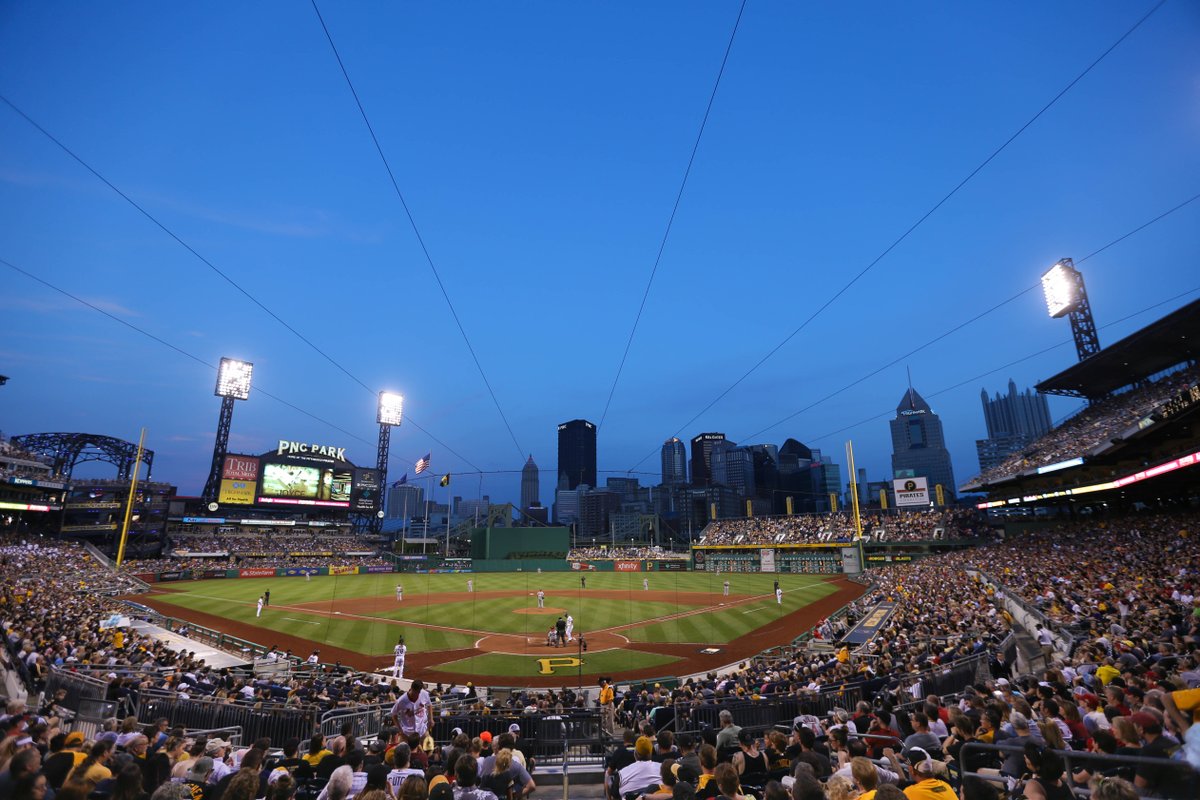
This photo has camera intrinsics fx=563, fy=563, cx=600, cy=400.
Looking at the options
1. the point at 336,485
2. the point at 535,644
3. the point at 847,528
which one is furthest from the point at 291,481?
the point at 847,528

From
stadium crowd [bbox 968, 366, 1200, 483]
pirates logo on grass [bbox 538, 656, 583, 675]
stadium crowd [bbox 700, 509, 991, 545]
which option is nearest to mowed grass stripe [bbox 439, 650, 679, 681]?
pirates logo on grass [bbox 538, 656, 583, 675]

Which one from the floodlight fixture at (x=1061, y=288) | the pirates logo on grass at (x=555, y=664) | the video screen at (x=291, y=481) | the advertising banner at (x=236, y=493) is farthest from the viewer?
the video screen at (x=291, y=481)

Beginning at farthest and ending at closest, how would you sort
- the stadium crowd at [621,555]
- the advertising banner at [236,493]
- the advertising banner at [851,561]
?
the advertising banner at [236,493] → the stadium crowd at [621,555] → the advertising banner at [851,561]

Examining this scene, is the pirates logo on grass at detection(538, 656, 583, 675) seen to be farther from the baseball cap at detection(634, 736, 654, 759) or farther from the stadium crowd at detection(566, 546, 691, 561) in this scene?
the stadium crowd at detection(566, 546, 691, 561)

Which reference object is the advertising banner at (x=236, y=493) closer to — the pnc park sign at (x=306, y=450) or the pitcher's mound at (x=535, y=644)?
the pnc park sign at (x=306, y=450)

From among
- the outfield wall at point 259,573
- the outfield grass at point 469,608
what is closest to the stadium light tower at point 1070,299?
the outfield grass at point 469,608

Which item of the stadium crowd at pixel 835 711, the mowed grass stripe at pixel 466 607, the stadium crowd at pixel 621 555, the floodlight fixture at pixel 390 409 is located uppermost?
the floodlight fixture at pixel 390 409

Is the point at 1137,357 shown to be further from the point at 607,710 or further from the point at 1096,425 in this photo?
the point at 607,710

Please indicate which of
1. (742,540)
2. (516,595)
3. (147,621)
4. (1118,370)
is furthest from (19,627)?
(742,540)
